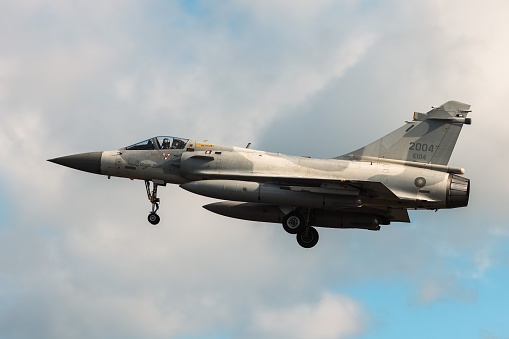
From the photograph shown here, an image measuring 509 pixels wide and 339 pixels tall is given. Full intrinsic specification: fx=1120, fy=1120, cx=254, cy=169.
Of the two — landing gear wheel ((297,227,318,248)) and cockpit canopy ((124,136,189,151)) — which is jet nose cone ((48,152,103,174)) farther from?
landing gear wheel ((297,227,318,248))

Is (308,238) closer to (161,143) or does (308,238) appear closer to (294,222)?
(294,222)

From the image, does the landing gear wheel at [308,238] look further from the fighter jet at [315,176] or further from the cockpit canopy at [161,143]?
the cockpit canopy at [161,143]

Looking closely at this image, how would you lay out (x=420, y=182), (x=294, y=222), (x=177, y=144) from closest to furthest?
(x=420, y=182)
(x=294, y=222)
(x=177, y=144)

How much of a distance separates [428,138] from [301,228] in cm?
493

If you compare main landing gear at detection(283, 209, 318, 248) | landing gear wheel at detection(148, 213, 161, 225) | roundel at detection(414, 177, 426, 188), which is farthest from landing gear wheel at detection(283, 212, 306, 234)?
landing gear wheel at detection(148, 213, 161, 225)

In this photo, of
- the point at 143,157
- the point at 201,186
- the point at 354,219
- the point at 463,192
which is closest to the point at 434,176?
the point at 463,192

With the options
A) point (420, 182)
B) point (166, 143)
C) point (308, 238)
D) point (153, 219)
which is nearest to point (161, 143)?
point (166, 143)

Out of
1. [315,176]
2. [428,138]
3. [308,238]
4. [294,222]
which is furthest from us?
[308,238]

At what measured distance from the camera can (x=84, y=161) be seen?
37531 mm

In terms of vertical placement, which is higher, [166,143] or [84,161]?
[166,143]

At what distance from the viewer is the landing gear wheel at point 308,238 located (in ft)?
119

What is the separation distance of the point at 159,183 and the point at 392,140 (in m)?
7.73

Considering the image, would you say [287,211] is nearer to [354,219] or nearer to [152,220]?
[354,219]

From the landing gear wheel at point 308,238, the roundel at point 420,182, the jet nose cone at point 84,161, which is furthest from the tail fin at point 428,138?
the jet nose cone at point 84,161
